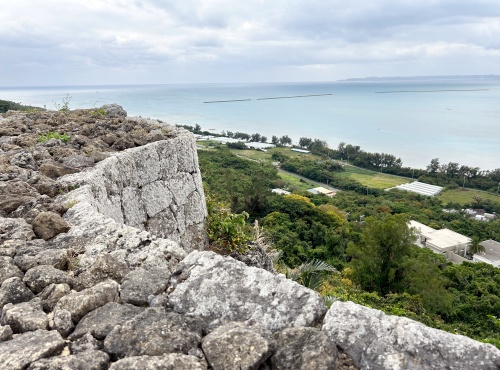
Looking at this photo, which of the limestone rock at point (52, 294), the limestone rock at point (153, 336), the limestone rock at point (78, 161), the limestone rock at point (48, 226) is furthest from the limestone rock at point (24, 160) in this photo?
the limestone rock at point (153, 336)

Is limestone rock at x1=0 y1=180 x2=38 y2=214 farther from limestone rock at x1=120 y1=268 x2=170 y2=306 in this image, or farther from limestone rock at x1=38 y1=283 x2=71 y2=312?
limestone rock at x1=120 y1=268 x2=170 y2=306

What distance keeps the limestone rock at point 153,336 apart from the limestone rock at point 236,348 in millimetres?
122

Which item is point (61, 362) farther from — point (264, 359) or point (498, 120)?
point (498, 120)

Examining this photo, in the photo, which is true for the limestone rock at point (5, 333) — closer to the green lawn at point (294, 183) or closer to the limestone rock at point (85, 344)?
the limestone rock at point (85, 344)

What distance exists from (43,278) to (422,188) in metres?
69.5

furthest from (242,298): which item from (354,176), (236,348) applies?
(354,176)

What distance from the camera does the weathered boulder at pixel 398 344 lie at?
1.88 meters

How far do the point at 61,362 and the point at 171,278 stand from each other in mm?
915

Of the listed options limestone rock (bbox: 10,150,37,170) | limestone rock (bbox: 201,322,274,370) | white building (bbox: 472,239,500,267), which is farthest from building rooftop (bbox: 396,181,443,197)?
limestone rock (bbox: 201,322,274,370)

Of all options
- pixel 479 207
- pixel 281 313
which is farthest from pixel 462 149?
pixel 281 313

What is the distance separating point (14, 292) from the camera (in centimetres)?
254

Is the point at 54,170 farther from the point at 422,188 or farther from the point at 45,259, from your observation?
the point at 422,188

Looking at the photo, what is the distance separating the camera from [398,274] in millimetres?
19969

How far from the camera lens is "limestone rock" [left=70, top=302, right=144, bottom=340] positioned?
2.18 metres
